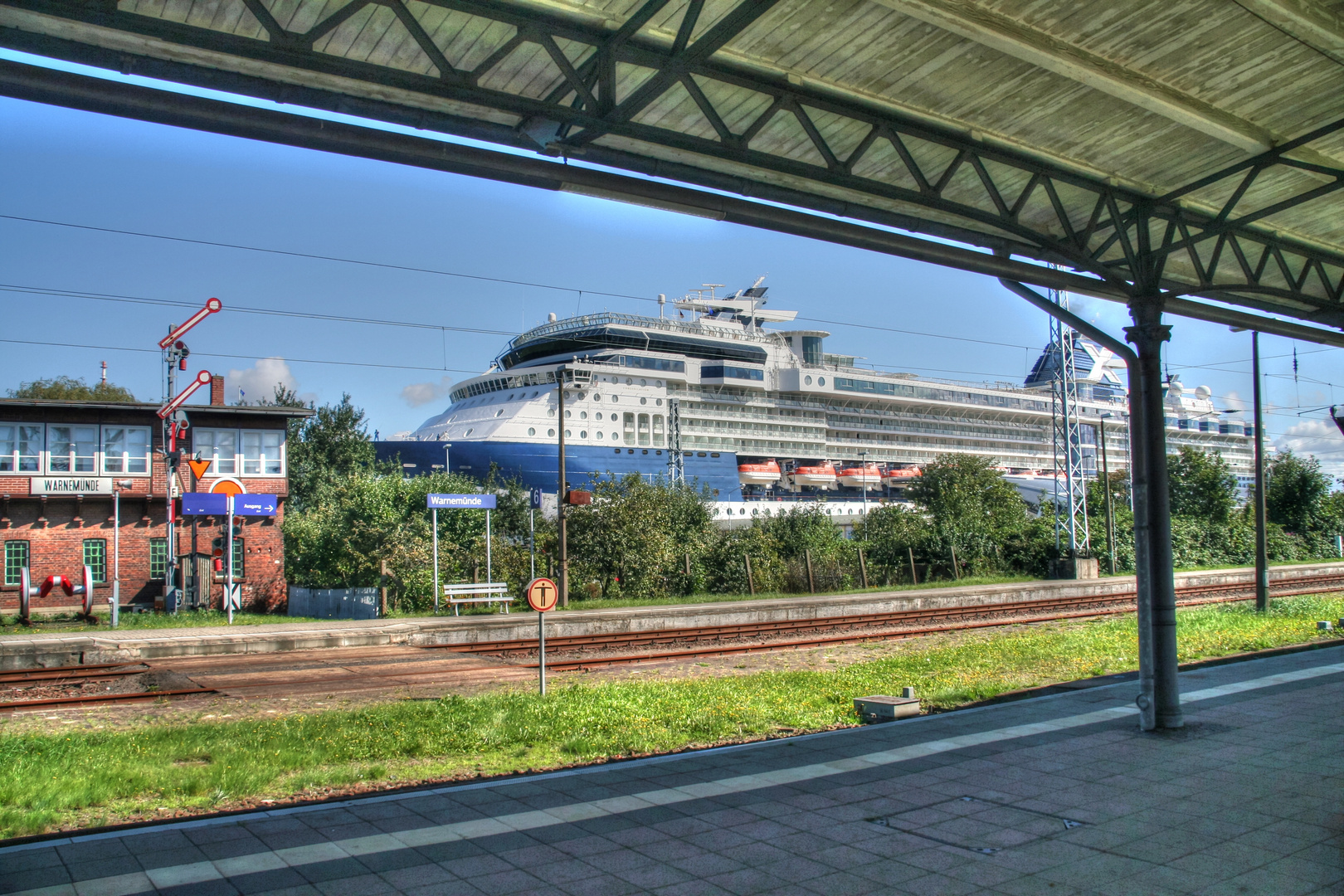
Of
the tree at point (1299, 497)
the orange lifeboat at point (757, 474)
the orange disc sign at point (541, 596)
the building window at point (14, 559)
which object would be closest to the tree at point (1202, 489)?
the tree at point (1299, 497)

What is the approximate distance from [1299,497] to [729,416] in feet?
99.7

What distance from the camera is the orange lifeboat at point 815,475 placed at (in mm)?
61469

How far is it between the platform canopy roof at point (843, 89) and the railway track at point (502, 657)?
29.3 ft

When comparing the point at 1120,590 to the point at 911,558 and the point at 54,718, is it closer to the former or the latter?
the point at 911,558

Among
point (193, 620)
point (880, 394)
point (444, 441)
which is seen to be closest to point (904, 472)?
point (880, 394)

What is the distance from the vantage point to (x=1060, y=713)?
9.48 metres

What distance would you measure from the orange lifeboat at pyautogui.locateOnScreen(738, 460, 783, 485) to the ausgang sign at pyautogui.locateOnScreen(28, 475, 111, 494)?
3888 cm

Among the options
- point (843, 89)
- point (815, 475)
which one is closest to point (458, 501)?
point (843, 89)

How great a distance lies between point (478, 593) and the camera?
73.7 feet

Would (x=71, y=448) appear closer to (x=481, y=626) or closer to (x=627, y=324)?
(x=481, y=626)

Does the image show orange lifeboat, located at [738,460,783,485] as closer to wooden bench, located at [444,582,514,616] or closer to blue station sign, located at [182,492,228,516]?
wooden bench, located at [444,582,514,616]

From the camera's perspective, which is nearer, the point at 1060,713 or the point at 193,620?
the point at 1060,713

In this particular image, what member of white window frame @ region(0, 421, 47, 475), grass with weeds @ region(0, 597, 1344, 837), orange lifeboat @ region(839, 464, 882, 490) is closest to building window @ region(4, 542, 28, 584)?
white window frame @ region(0, 421, 47, 475)

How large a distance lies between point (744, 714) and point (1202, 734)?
4.36m
